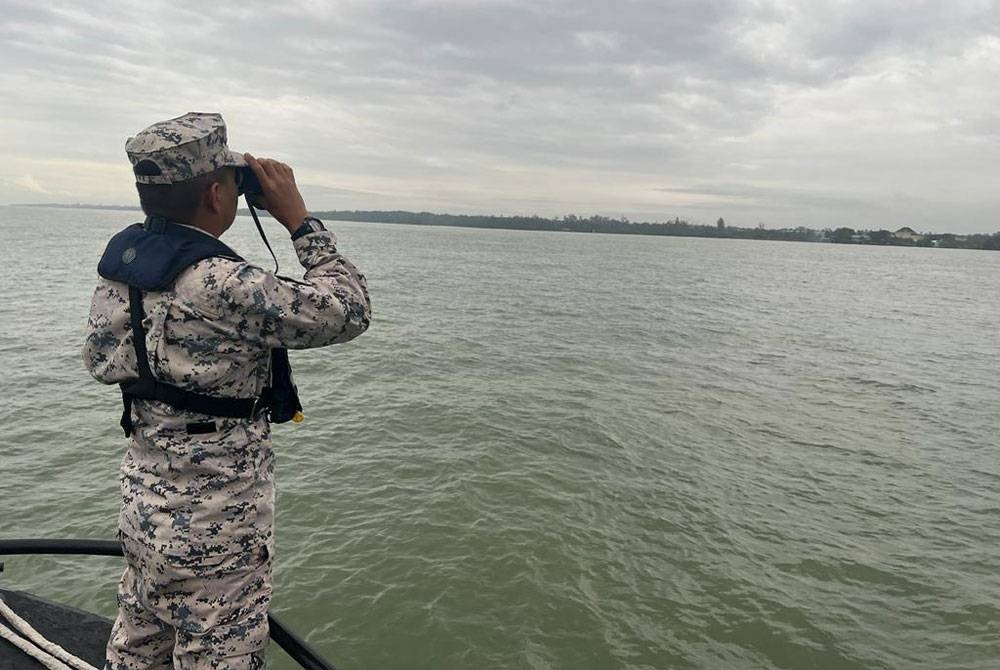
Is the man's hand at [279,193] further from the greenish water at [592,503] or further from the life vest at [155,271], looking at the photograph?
the greenish water at [592,503]

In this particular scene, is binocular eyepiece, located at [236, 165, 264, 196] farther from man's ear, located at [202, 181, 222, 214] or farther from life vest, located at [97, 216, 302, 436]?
life vest, located at [97, 216, 302, 436]

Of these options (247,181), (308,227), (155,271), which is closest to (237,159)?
(247,181)

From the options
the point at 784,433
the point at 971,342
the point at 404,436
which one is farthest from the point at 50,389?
the point at 971,342

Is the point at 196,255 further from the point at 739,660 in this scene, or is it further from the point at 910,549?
the point at 910,549

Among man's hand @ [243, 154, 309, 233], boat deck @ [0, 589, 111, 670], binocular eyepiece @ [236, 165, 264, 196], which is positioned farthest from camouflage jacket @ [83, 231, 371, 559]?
boat deck @ [0, 589, 111, 670]

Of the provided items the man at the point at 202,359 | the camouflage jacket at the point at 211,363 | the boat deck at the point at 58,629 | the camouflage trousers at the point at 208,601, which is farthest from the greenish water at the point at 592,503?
the camouflage jacket at the point at 211,363

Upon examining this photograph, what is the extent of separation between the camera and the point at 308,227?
2.96 meters

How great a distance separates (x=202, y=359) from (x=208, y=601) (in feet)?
3.69

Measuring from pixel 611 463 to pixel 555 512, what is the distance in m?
2.91

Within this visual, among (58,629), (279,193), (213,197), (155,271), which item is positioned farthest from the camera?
(58,629)

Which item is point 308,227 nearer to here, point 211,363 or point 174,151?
point 174,151

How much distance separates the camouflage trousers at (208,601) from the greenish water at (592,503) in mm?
5555

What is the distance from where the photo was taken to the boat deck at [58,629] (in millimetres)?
3992

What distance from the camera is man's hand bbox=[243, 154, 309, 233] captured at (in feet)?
9.54
